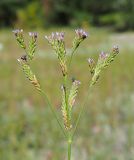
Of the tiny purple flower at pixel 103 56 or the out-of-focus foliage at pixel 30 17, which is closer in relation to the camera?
the tiny purple flower at pixel 103 56

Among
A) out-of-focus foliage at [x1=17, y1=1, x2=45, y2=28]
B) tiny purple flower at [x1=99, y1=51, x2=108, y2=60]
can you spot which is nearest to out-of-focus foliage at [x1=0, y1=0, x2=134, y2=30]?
out-of-focus foliage at [x1=17, y1=1, x2=45, y2=28]

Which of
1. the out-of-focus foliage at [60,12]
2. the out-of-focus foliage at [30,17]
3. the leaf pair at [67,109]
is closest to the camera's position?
the leaf pair at [67,109]

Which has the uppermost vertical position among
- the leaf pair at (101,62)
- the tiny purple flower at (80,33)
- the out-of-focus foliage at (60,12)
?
the tiny purple flower at (80,33)

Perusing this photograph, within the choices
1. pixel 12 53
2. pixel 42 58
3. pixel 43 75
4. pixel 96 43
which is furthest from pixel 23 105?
pixel 96 43

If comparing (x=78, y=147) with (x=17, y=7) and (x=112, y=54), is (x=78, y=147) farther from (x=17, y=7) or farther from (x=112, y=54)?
(x=17, y=7)

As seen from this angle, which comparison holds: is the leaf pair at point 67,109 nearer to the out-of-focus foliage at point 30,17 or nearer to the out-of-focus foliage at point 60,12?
the out-of-focus foliage at point 30,17

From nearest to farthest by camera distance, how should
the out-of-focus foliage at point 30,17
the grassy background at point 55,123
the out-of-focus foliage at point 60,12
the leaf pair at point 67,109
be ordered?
the leaf pair at point 67,109
the grassy background at point 55,123
the out-of-focus foliage at point 30,17
the out-of-focus foliage at point 60,12

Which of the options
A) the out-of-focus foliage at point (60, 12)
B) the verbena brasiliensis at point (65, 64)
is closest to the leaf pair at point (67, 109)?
the verbena brasiliensis at point (65, 64)

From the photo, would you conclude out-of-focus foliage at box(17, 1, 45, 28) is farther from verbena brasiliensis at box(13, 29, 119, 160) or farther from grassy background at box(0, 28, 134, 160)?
verbena brasiliensis at box(13, 29, 119, 160)

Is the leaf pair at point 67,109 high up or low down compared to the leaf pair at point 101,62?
down

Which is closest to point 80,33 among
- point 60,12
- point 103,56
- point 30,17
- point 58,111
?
point 103,56

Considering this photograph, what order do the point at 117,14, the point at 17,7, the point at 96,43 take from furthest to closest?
the point at 17,7 < the point at 117,14 < the point at 96,43
